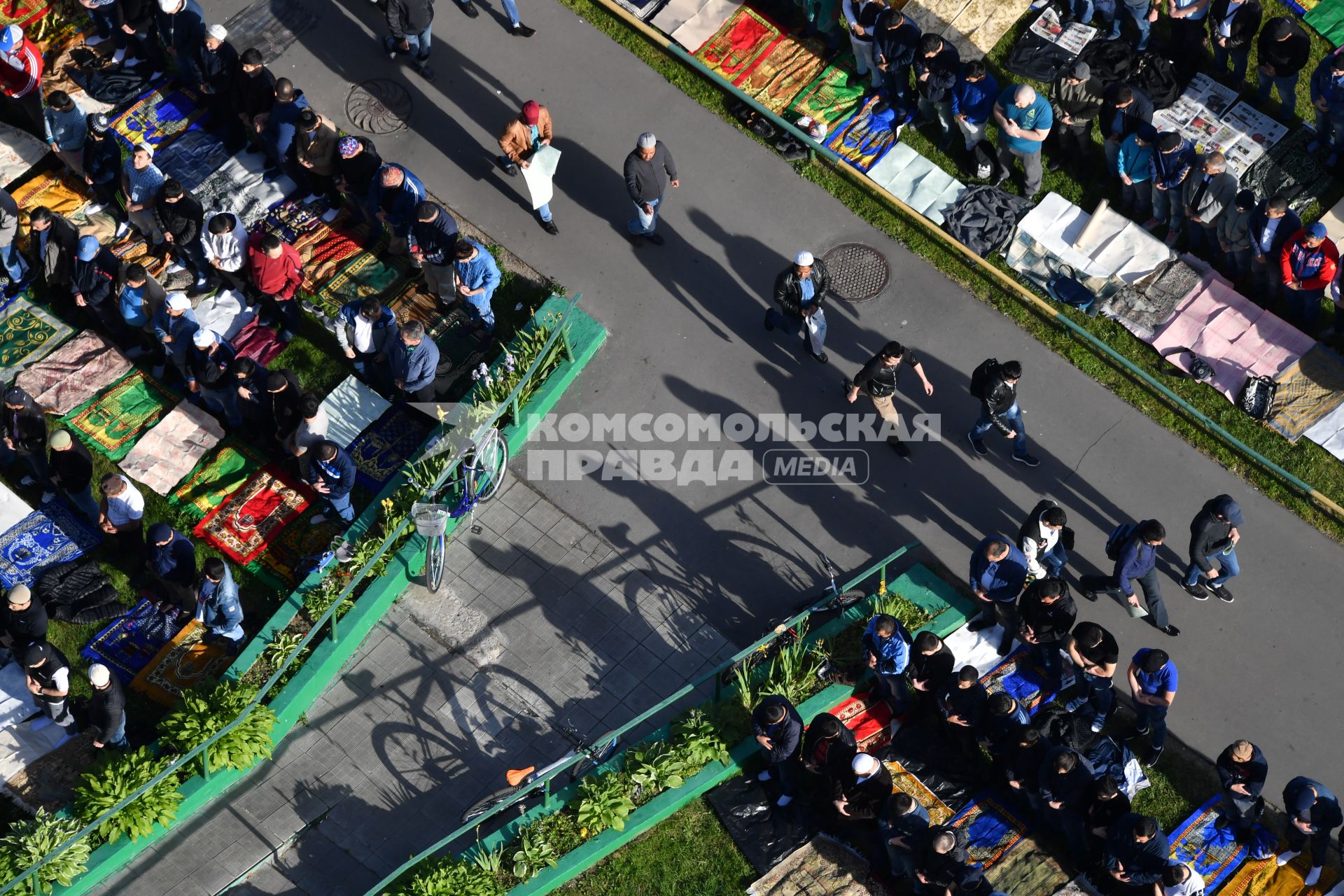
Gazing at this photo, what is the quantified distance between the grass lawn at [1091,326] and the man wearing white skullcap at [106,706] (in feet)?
33.4

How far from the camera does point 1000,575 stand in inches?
639

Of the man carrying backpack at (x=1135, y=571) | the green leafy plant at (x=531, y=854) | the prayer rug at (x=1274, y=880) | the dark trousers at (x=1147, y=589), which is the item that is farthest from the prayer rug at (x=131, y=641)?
the prayer rug at (x=1274, y=880)

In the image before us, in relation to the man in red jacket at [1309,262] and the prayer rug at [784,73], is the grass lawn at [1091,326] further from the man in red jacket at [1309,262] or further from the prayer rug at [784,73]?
the man in red jacket at [1309,262]

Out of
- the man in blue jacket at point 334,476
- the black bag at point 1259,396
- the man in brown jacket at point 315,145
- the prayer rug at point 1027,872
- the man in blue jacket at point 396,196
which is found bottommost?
the prayer rug at point 1027,872

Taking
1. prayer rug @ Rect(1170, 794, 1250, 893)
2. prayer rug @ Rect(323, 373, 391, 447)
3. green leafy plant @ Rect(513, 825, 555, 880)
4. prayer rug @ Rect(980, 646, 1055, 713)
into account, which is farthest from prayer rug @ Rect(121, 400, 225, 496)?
prayer rug @ Rect(1170, 794, 1250, 893)

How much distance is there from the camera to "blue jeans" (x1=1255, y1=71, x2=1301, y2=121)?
19500 millimetres

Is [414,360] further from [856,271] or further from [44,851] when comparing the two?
[44,851]

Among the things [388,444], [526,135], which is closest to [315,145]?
[526,135]

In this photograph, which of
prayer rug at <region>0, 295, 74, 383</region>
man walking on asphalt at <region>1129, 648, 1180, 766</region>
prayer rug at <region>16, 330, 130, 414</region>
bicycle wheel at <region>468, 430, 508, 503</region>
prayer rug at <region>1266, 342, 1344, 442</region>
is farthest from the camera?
prayer rug at <region>0, 295, 74, 383</region>

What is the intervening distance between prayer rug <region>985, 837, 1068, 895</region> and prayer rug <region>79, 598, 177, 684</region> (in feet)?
30.4

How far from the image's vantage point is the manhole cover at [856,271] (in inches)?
756

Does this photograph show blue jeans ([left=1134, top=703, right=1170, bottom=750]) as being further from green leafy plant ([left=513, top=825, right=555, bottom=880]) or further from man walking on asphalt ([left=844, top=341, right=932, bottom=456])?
green leafy plant ([left=513, top=825, right=555, bottom=880])

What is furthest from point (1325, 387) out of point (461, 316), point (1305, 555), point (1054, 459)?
point (461, 316)

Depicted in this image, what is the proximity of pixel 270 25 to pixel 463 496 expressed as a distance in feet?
25.7
